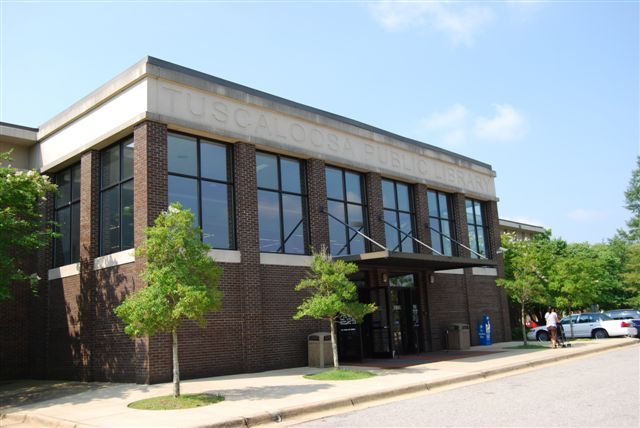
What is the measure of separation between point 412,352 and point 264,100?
11.5 metres

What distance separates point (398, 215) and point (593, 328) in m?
13.8

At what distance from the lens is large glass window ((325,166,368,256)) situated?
21.6m

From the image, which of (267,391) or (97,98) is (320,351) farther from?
(97,98)

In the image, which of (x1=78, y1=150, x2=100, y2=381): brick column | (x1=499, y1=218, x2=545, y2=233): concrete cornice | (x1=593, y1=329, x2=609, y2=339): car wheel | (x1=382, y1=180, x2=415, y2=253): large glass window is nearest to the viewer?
(x1=78, y1=150, x2=100, y2=381): brick column

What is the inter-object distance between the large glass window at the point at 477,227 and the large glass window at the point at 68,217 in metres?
18.0

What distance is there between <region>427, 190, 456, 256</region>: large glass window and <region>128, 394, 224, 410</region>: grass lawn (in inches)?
615

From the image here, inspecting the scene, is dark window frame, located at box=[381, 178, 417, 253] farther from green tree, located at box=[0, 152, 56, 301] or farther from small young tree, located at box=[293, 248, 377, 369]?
green tree, located at box=[0, 152, 56, 301]

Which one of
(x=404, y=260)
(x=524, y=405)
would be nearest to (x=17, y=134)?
(x=404, y=260)

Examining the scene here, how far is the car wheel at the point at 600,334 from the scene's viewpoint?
30.2 meters

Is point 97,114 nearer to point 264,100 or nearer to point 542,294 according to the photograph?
point 264,100

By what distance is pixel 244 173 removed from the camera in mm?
18516

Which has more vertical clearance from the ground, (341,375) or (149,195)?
(149,195)

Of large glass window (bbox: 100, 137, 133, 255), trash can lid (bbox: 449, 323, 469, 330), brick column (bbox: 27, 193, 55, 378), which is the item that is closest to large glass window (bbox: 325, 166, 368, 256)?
trash can lid (bbox: 449, 323, 469, 330)

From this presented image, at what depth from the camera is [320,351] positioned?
1831 centimetres
